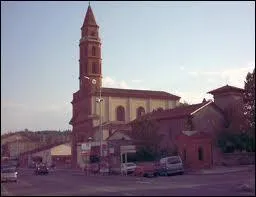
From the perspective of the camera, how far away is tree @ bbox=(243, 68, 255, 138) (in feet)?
188

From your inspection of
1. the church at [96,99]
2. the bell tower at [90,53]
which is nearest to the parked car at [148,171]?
the church at [96,99]

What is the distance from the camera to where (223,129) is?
61719 millimetres

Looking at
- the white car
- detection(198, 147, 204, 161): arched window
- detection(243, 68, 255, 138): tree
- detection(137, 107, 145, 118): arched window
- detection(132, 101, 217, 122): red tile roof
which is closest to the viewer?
the white car

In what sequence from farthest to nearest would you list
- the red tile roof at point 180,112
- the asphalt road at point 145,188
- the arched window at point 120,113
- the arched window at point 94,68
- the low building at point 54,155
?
the low building at point 54,155, the arched window at point 120,113, the arched window at point 94,68, the red tile roof at point 180,112, the asphalt road at point 145,188

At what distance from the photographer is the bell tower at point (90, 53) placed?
8519 centimetres

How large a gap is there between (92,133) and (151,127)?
21.3 m

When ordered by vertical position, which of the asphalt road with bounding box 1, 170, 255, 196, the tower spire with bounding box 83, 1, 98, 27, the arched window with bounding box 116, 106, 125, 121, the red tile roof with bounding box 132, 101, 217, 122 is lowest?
the asphalt road with bounding box 1, 170, 255, 196

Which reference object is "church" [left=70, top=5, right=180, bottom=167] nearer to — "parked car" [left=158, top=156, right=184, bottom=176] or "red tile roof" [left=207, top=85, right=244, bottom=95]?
"red tile roof" [left=207, top=85, right=244, bottom=95]

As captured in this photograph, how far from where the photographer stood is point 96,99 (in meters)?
83.4

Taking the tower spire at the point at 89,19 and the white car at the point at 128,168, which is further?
the tower spire at the point at 89,19

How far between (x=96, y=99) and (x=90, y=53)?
8.72 meters

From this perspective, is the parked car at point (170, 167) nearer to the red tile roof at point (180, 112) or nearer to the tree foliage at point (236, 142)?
the tree foliage at point (236, 142)

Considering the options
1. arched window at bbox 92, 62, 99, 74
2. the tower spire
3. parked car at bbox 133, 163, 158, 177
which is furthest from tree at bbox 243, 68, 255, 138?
the tower spire

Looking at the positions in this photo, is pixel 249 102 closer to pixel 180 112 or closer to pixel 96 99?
pixel 180 112
